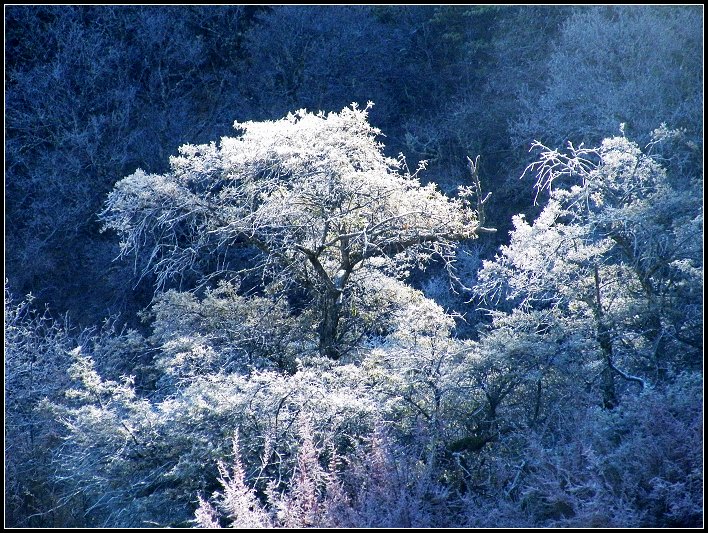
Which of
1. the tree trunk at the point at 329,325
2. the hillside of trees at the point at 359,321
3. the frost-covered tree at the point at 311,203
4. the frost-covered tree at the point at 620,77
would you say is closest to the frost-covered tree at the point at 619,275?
the hillside of trees at the point at 359,321

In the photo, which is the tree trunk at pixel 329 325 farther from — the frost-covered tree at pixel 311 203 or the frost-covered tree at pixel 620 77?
the frost-covered tree at pixel 620 77

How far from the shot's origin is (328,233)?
8.70 m

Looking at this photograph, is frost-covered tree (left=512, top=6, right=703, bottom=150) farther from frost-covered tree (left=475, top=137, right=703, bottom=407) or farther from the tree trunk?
the tree trunk

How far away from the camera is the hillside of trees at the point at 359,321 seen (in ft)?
18.1

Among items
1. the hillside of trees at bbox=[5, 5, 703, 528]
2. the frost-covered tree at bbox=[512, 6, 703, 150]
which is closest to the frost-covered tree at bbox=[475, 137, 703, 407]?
the hillside of trees at bbox=[5, 5, 703, 528]

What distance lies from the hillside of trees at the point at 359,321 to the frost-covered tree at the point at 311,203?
0.12 ft

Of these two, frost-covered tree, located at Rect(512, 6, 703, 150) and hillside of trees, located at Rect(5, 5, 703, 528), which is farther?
frost-covered tree, located at Rect(512, 6, 703, 150)

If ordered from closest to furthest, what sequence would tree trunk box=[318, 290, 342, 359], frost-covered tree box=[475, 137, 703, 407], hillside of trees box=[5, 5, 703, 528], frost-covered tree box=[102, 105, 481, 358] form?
hillside of trees box=[5, 5, 703, 528] → frost-covered tree box=[475, 137, 703, 407] → frost-covered tree box=[102, 105, 481, 358] → tree trunk box=[318, 290, 342, 359]

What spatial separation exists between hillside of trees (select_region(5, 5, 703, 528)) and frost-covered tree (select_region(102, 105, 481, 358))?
4cm

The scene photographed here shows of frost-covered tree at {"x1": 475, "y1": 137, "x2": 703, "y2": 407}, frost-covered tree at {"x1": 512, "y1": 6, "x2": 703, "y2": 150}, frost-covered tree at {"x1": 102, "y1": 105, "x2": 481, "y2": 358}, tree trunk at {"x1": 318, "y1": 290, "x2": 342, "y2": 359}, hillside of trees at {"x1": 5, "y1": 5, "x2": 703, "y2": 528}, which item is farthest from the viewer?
frost-covered tree at {"x1": 512, "y1": 6, "x2": 703, "y2": 150}

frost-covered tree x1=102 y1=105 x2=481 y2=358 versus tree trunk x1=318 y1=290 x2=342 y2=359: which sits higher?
frost-covered tree x1=102 y1=105 x2=481 y2=358

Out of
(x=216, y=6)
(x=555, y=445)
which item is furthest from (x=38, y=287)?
(x=555, y=445)

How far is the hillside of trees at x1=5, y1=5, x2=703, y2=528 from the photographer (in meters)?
5.53

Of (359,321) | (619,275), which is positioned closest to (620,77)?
(619,275)
